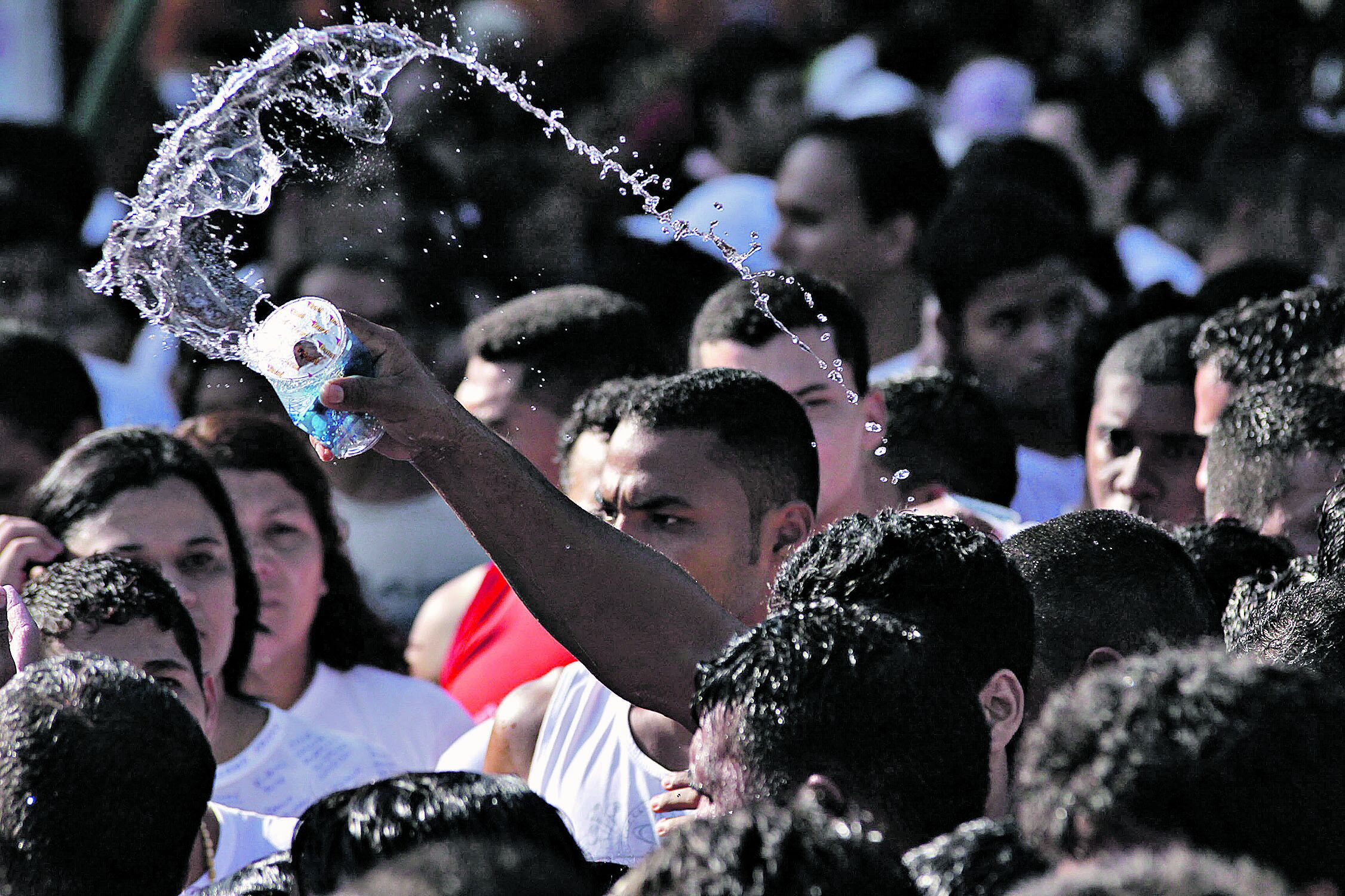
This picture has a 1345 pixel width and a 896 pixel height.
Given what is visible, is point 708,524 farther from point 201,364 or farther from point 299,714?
point 201,364

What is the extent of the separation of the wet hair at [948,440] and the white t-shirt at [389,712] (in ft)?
5.27

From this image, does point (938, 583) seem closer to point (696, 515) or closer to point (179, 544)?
point (696, 515)

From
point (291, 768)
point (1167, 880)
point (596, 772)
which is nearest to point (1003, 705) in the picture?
point (596, 772)

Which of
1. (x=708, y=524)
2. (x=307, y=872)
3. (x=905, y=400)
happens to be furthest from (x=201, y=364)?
(x=307, y=872)

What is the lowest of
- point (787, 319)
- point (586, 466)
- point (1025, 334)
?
point (586, 466)

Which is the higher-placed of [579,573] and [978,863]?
[579,573]

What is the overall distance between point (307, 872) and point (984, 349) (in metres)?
4.69

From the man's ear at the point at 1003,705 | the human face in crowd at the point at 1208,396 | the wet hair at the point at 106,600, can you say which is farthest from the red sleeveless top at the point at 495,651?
the man's ear at the point at 1003,705

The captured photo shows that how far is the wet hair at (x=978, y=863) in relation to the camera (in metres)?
2.07

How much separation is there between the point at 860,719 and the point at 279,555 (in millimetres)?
3134

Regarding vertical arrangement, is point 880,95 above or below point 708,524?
above

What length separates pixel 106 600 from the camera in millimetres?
3814

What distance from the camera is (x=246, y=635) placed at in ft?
15.7

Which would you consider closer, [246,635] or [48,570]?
[48,570]
